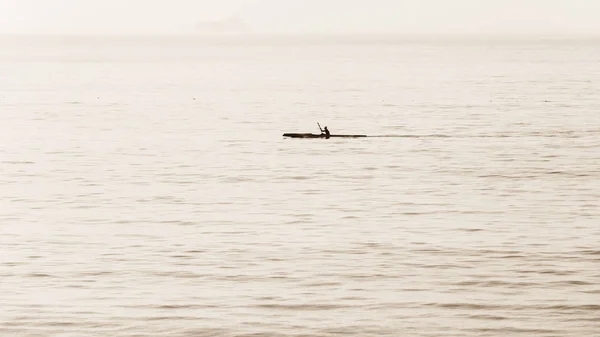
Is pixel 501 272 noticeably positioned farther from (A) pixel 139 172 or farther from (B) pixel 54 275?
(A) pixel 139 172

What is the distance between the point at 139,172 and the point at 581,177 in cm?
1922

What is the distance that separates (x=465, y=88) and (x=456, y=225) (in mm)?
82970

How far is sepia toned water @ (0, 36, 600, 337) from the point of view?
23828 mm

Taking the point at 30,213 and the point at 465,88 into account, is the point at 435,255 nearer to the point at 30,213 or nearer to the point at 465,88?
the point at 30,213

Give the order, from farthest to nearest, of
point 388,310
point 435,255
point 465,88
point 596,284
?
point 465,88, point 435,255, point 596,284, point 388,310

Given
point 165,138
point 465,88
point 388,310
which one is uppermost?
point 388,310

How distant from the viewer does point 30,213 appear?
3700cm

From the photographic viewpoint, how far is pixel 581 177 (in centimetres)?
4584

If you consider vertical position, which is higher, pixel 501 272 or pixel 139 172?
pixel 501 272

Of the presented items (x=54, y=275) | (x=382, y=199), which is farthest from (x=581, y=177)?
(x=54, y=275)

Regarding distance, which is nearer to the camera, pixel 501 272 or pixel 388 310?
pixel 388 310

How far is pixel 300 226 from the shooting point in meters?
34.5

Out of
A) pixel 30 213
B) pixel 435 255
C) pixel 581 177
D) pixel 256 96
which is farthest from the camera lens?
pixel 256 96

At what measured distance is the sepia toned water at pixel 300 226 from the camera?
23828 millimetres
